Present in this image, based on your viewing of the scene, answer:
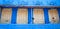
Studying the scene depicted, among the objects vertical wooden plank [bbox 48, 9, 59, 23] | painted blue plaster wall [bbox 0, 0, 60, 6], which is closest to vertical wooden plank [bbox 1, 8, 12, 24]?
painted blue plaster wall [bbox 0, 0, 60, 6]

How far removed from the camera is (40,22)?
18.5 feet

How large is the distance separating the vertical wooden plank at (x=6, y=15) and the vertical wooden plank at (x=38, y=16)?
123 centimetres

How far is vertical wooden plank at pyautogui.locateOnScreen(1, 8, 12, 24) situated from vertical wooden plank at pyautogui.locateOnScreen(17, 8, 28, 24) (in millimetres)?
435

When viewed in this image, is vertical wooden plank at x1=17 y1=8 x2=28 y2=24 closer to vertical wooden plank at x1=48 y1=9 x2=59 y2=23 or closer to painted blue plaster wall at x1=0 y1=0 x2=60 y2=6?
painted blue plaster wall at x1=0 y1=0 x2=60 y2=6

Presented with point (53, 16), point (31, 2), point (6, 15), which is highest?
point (31, 2)

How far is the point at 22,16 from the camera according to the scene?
18.7ft

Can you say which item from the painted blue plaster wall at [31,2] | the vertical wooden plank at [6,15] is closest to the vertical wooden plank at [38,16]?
the painted blue plaster wall at [31,2]

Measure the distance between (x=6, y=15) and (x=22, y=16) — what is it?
0.78m

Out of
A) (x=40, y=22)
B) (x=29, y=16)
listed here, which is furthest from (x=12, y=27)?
(x=40, y=22)

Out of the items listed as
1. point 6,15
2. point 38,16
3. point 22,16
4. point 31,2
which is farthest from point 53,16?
point 6,15

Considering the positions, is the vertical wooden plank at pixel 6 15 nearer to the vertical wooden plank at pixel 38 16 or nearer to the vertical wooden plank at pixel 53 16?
the vertical wooden plank at pixel 38 16

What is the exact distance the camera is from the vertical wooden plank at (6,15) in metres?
5.58

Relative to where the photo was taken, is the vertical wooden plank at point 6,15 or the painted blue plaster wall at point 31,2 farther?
the painted blue plaster wall at point 31,2

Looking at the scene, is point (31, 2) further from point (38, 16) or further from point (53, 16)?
point (53, 16)
